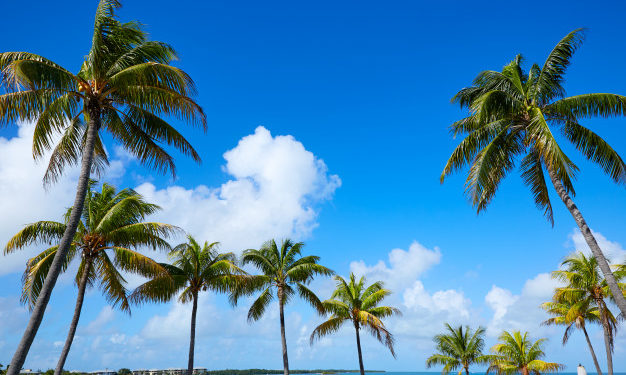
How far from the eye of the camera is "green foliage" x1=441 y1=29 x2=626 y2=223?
47.4 ft

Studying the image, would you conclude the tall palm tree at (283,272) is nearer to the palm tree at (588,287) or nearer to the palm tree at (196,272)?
the palm tree at (196,272)

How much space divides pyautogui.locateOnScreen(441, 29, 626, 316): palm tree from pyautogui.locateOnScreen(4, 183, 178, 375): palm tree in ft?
36.2

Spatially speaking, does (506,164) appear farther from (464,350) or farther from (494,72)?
(464,350)

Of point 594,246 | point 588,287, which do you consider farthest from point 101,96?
point 588,287

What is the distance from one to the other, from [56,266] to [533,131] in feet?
45.7

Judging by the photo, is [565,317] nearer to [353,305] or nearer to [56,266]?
[353,305]

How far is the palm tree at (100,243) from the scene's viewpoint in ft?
53.7

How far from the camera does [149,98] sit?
13.4 meters

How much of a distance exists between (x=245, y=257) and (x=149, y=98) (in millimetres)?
17511

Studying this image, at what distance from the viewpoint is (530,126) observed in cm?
1468

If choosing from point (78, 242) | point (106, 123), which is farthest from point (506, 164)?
point (78, 242)

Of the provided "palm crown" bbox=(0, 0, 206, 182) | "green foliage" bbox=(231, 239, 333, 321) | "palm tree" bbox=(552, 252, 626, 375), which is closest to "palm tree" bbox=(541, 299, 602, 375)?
"palm tree" bbox=(552, 252, 626, 375)

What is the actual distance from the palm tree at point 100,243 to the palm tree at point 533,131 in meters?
11.0

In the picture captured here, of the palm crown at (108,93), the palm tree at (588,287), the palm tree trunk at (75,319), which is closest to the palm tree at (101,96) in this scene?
the palm crown at (108,93)
